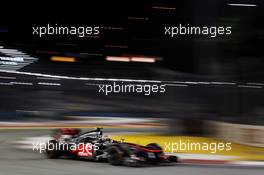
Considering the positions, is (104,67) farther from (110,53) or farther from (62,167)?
(62,167)

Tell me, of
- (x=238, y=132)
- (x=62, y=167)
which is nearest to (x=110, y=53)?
(x=62, y=167)

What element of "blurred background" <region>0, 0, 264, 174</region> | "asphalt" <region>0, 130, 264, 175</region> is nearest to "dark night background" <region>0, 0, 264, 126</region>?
"blurred background" <region>0, 0, 264, 174</region>

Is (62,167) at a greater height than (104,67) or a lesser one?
lesser

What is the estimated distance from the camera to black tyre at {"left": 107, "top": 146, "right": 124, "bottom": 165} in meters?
5.16

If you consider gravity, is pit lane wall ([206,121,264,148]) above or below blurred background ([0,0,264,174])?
below

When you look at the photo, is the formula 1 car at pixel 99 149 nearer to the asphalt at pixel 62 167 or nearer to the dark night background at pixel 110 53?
the asphalt at pixel 62 167

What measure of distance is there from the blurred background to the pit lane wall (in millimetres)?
22

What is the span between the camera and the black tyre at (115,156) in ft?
16.9

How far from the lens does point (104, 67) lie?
4.97 m

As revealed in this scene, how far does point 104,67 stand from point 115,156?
951 mm

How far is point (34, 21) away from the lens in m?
5.08

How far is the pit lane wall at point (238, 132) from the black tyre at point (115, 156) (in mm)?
989

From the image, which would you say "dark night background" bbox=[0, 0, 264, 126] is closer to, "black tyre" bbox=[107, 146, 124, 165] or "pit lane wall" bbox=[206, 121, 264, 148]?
"pit lane wall" bbox=[206, 121, 264, 148]

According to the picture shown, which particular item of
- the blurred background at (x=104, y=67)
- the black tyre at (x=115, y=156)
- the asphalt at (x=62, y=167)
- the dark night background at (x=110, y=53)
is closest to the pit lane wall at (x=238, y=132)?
the blurred background at (x=104, y=67)
